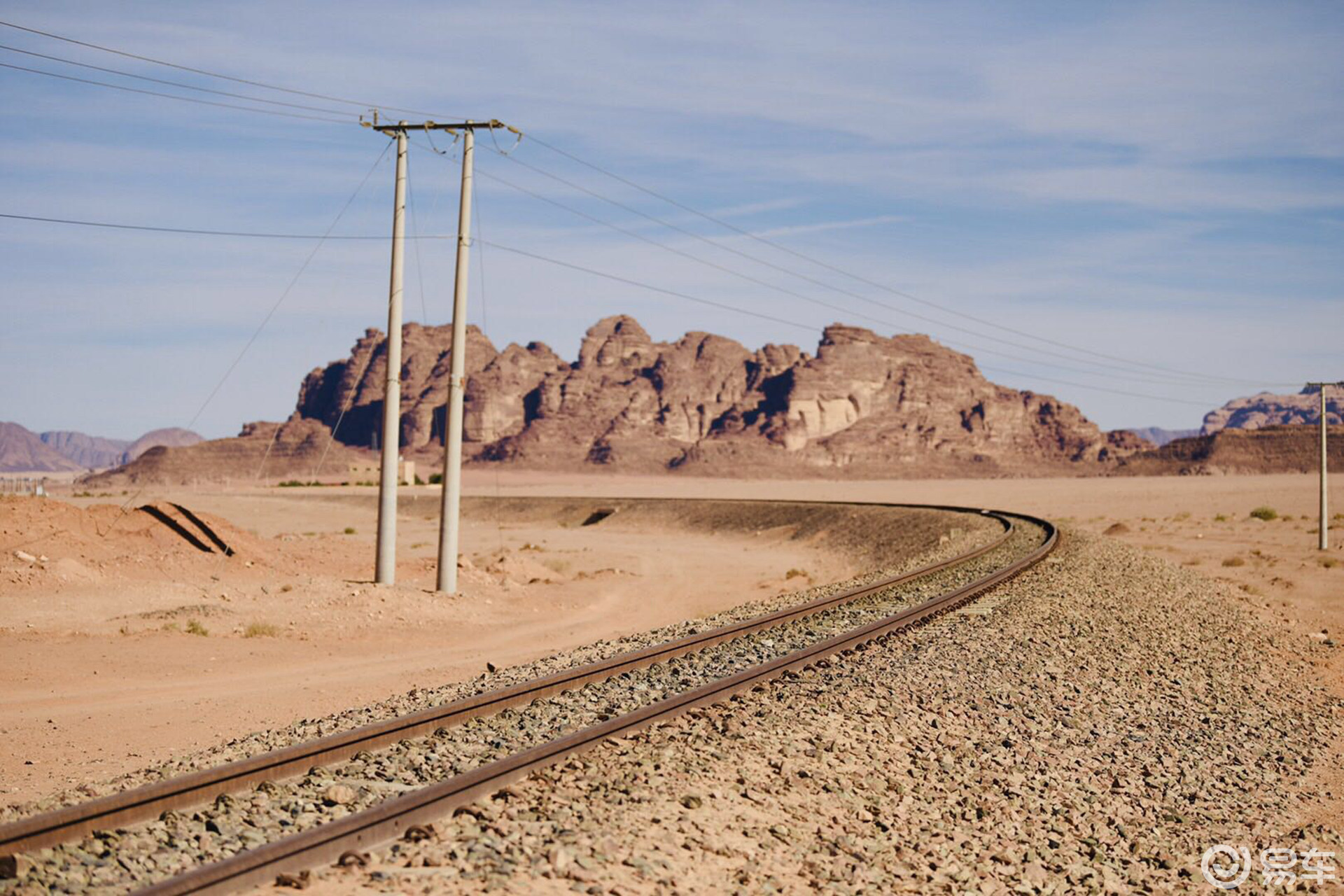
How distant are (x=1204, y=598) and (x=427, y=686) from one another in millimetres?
17341

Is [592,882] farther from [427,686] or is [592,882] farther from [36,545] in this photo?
[36,545]

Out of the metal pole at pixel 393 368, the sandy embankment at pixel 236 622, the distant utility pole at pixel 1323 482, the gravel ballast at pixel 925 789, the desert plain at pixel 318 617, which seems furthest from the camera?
the distant utility pole at pixel 1323 482

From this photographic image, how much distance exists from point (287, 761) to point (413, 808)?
72.6 inches

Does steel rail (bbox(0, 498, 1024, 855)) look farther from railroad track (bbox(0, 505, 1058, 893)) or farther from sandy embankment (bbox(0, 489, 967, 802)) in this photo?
sandy embankment (bbox(0, 489, 967, 802))

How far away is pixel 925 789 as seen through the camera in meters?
9.56

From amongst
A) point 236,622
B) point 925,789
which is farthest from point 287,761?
point 236,622

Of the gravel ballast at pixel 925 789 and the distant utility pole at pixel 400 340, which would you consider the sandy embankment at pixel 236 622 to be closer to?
the distant utility pole at pixel 400 340

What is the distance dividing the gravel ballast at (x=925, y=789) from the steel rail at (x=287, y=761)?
5.95ft

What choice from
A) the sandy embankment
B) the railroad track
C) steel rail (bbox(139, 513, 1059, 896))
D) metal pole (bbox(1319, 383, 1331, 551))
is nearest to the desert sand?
the sandy embankment

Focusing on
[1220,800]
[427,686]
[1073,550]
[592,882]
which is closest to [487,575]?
[427,686]

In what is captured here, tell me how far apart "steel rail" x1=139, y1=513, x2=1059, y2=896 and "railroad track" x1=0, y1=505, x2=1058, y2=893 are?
0.01 m

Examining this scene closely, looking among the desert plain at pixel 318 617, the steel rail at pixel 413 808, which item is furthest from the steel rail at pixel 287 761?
the desert plain at pixel 318 617

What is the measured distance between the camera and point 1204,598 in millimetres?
24797

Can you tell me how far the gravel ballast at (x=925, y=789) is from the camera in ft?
23.8
